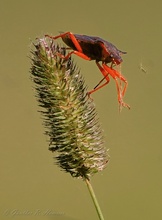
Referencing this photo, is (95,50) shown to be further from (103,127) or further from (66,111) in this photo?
(103,127)

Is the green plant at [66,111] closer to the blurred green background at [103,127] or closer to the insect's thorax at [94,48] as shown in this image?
the insect's thorax at [94,48]

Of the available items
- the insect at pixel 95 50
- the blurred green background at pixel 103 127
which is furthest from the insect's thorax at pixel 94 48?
the blurred green background at pixel 103 127

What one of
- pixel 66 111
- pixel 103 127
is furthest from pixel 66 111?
pixel 103 127

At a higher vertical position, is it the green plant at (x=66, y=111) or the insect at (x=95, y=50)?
the insect at (x=95, y=50)

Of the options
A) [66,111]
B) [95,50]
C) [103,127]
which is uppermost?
[103,127]

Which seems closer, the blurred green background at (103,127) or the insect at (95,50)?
the insect at (95,50)

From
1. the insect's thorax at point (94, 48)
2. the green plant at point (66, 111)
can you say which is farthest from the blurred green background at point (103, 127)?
the insect's thorax at point (94, 48)

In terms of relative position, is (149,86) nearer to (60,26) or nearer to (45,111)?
(60,26)
